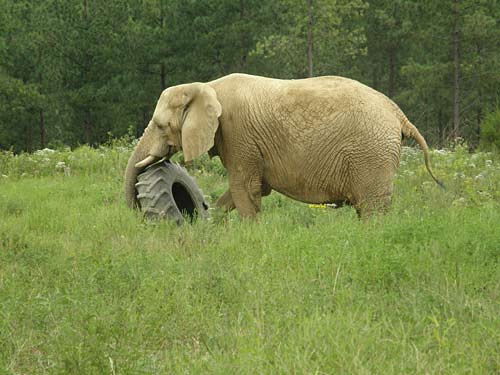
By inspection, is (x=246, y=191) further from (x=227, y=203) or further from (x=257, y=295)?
(x=257, y=295)

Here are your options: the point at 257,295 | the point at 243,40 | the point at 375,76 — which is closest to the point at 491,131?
the point at 257,295

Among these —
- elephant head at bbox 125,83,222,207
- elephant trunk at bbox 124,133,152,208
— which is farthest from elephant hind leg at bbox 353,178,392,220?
elephant trunk at bbox 124,133,152,208

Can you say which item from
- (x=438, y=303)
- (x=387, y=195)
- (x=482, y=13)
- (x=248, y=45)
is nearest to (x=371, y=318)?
(x=438, y=303)

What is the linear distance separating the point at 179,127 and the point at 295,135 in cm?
133

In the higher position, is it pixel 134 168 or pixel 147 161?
pixel 147 161

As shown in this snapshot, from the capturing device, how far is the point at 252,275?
5031mm

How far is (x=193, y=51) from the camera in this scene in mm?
29703

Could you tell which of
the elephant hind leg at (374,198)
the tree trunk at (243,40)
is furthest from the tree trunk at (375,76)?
the elephant hind leg at (374,198)

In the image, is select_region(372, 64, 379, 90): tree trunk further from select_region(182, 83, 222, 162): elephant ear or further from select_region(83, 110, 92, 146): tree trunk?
select_region(182, 83, 222, 162): elephant ear

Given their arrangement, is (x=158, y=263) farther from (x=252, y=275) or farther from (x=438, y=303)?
(x=438, y=303)

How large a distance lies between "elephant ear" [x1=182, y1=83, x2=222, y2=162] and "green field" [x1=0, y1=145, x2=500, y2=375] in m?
0.81

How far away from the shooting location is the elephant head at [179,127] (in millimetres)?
7148

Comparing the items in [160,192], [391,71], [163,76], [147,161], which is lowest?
[391,71]

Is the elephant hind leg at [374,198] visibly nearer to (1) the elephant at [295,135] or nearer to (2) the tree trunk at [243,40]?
(1) the elephant at [295,135]
